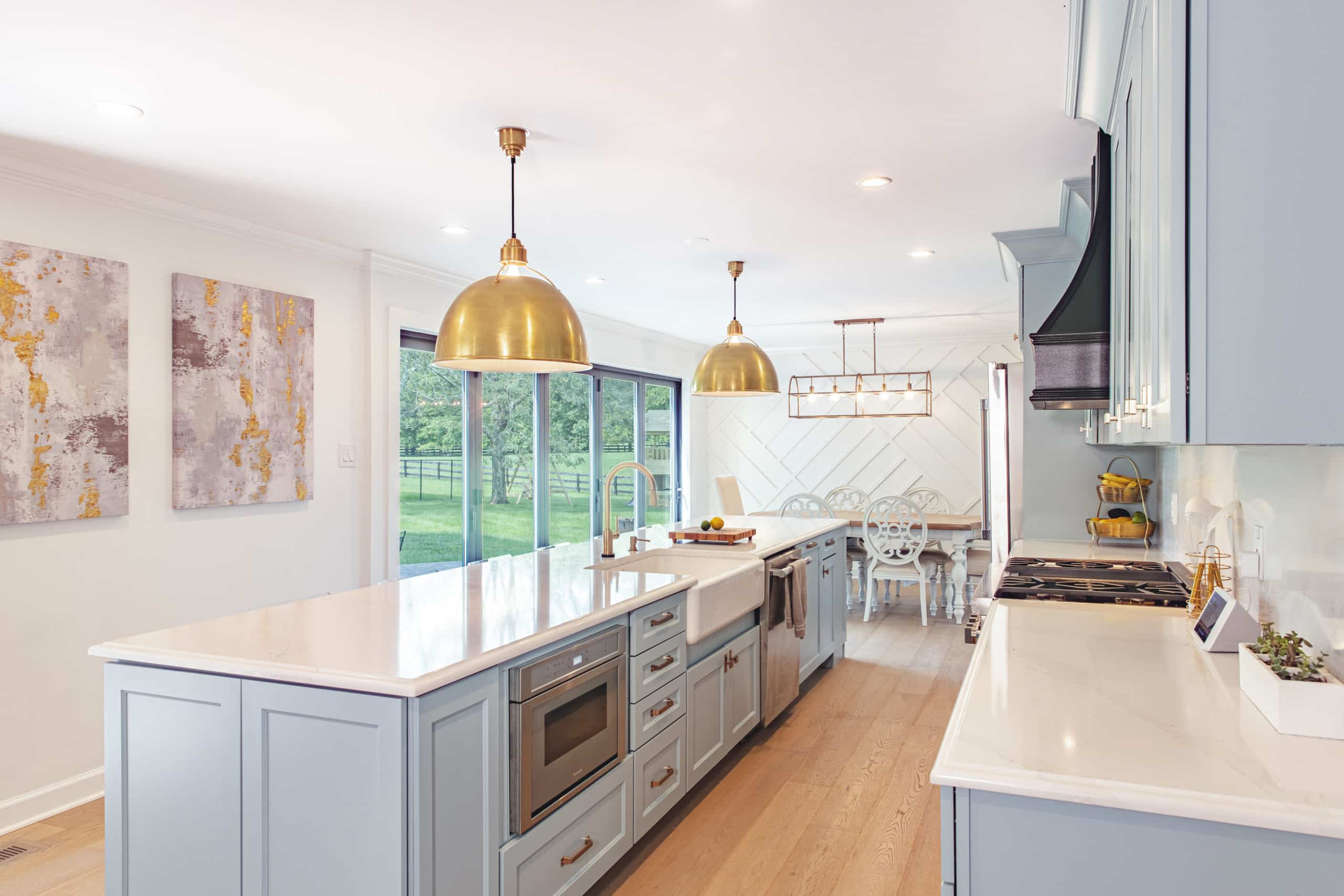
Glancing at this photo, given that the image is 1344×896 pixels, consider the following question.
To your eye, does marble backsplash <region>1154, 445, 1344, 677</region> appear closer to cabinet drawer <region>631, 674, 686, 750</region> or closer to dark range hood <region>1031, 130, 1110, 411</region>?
dark range hood <region>1031, 130, 1110, 411</region>

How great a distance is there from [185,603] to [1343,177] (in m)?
3.87

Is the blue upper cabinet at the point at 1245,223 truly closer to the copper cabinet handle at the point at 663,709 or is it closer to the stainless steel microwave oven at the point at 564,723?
the stainless steel microwave oven at the point at 564,723

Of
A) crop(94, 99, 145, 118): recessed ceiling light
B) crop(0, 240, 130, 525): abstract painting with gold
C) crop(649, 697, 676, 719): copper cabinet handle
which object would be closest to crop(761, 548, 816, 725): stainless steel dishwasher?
crop(649, 697, 676, 719): copper cabinet handle

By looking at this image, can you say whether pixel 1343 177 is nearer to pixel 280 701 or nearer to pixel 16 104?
pixel 280 701

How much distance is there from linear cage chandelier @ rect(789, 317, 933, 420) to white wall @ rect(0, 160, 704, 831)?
171 inches

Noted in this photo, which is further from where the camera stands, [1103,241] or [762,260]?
[762,260]

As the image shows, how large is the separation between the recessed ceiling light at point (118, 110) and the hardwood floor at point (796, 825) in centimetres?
227

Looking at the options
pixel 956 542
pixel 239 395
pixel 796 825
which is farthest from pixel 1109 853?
pixel 956 542

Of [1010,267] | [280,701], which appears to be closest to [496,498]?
[1010,267]

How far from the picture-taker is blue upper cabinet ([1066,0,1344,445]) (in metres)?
0.96

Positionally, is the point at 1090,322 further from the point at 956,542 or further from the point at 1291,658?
the point at 956,542

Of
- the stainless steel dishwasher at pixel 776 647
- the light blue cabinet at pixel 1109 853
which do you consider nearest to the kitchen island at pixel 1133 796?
the light blue cabinet at pixel 1109 853

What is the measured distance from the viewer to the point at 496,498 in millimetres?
5535

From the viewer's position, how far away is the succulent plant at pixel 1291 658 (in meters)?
1.39
